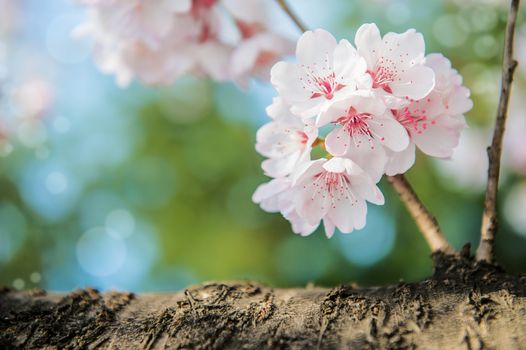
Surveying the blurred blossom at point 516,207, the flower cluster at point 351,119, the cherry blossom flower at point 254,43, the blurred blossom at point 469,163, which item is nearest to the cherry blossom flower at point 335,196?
the flower cluster at point 351,119

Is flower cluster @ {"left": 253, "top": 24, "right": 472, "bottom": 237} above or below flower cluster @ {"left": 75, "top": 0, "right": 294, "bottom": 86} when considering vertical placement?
below

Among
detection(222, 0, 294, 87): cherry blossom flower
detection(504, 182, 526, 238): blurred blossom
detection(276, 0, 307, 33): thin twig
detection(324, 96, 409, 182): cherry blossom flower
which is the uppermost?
detection(504, 182, 526, 238): blurred blossom

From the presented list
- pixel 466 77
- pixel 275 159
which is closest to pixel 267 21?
pixel 275 159

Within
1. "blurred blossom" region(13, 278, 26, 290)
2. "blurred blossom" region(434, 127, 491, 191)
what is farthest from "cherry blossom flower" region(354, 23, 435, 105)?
"blurred blossom" region(434, 127, 491, 191)

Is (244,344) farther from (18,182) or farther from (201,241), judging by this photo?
(18,182)

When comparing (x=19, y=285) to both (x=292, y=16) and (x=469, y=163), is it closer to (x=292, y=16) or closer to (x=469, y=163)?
(x=292, y=16)

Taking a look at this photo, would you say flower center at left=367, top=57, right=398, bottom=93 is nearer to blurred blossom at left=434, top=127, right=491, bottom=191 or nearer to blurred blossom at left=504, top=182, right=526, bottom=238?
blurred blossom at left=434, top=127, right=491, bottom=191

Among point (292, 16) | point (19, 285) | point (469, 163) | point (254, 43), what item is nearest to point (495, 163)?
point (292, 16)

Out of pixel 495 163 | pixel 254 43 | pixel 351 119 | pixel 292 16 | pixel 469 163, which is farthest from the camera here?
pixel 469 163
